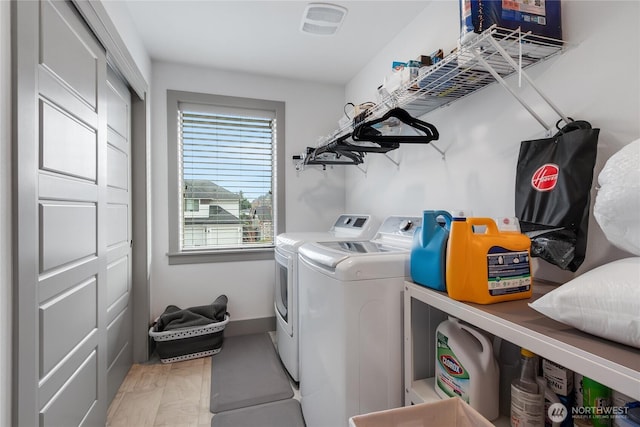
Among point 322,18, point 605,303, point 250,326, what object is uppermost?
point 322,18

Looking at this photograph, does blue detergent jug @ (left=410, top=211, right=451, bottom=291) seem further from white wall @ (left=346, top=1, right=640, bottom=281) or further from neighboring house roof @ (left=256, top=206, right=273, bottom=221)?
neighboring house roof @ (left=256, top=206, right=273, bottom=221)

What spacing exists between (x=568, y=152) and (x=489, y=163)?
45 cm

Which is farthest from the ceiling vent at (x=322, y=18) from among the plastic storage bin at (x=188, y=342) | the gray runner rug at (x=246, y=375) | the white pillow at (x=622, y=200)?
the gray runner rug at (x=246, y=375)

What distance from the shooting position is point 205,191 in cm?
282

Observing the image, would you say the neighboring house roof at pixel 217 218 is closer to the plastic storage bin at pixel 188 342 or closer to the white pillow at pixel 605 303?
the plastic storage bin at pixel 188 342

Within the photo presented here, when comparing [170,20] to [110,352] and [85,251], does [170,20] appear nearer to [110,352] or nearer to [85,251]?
[85,251]

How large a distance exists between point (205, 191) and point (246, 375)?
5.22 feet

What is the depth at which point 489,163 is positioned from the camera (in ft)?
4.78

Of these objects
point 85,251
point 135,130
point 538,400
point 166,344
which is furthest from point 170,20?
point 538,400

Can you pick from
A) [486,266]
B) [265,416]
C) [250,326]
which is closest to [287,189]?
[250,326]

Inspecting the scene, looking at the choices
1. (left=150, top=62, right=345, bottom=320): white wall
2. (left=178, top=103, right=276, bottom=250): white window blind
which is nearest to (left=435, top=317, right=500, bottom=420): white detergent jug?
(left=150, top=62, right=345, bottom=320): white wall

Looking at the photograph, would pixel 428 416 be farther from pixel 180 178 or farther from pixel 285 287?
pixel 180 178

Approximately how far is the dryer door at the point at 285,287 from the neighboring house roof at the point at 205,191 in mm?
869

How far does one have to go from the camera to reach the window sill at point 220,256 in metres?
2.68
